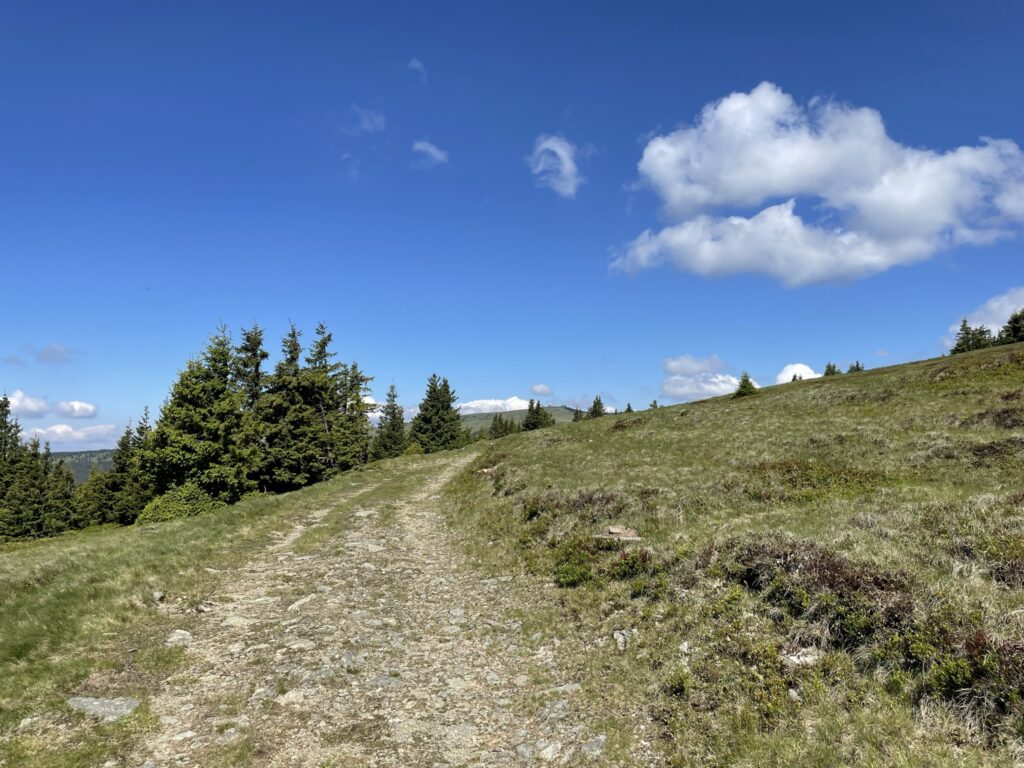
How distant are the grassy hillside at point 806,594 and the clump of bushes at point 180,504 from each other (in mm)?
24343

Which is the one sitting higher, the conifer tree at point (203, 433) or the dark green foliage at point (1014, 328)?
the dark green foliage at point (1014, 328)

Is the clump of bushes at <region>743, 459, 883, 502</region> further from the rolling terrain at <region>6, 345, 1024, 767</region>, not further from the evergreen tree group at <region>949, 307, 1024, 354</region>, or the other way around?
the evergreen tree group at <region>949, 307, 1024, 354</region>

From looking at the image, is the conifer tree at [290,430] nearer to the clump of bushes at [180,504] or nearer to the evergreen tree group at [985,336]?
the clump of bushes at [180,504]

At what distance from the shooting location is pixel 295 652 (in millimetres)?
11461

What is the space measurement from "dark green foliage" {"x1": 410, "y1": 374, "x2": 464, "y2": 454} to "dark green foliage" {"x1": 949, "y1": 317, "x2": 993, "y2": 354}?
3585 inches

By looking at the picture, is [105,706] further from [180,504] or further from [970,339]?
[970,339]

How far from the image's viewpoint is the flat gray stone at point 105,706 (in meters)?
8.96

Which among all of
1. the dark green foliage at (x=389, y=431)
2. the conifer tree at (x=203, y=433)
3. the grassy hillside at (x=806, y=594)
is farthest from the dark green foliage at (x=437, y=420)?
the grassy hillside at (x=806, y=594)

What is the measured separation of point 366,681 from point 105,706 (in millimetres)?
4474

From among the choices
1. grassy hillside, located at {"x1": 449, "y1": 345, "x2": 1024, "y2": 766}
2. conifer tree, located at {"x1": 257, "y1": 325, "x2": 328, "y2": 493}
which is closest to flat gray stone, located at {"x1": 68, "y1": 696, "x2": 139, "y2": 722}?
grassy hillside, located at {"x1": 449, "y1": 345, "x2": 1024, "y2": 766}

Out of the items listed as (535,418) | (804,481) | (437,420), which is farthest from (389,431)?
(804,481)

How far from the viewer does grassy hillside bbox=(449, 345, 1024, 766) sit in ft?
23.0

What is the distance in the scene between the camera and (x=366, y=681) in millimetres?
10422

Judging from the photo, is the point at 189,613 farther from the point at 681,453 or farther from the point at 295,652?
the point at 681,453
